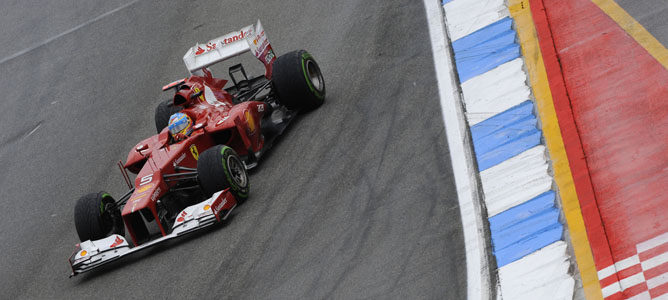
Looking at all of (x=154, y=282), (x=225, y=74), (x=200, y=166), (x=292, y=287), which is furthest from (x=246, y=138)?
(x=225, y=74)

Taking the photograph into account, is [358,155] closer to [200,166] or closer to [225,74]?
[200,166]

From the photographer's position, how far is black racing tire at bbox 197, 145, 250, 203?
886cm

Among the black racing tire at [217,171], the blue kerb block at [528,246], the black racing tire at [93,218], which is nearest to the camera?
the blue kerb block at [528,246]

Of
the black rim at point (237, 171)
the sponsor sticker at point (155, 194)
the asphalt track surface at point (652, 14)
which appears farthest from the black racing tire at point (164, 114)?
the asphalt track surface at point (652, 14)

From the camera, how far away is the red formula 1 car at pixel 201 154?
888cm

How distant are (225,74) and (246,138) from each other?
146 inches

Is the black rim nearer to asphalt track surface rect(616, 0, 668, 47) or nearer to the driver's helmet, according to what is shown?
the driver's helmet

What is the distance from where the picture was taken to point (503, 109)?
8.81 metres

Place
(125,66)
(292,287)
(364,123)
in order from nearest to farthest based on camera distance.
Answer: (292,287), (364,123), (125,66)

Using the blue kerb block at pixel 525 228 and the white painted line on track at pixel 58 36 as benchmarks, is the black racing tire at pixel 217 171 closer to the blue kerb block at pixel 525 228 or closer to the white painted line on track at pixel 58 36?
the blue kerb block at pixel 525 228

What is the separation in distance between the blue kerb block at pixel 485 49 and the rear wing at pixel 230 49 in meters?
2.50

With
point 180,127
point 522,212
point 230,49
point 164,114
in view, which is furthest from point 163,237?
point 522,212

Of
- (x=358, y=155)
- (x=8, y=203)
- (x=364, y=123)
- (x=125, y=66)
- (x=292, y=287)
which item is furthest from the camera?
(x=125, y=66)

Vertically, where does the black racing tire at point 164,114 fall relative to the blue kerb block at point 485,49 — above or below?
above
